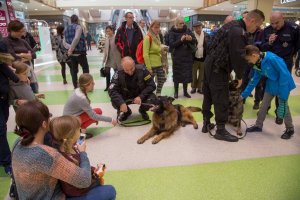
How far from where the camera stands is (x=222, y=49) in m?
2.94

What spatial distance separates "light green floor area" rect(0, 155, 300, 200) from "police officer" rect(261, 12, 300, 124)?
1413 millimetres

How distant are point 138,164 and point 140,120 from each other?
1412 millimetres

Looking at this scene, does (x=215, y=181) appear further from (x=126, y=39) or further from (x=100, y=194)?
(x=126, y=39)

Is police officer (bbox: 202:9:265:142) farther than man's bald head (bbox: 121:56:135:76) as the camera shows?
No

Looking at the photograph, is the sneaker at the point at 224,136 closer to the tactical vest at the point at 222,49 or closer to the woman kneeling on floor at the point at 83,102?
the tactical vest at the point at 222,49

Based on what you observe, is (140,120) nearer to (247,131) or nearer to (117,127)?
(117,127)

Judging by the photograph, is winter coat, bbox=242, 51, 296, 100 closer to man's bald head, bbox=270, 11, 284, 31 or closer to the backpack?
man's bald head, bbox=270, 11, 284, 31

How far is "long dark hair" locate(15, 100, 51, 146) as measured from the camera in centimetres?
134

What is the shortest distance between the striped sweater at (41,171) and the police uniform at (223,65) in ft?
7.07

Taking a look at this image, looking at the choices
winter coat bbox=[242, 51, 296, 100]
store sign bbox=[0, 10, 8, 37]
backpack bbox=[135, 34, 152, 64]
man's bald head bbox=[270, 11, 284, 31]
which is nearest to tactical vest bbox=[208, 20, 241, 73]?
winter coat bbox=[242, 51, 296, 100]

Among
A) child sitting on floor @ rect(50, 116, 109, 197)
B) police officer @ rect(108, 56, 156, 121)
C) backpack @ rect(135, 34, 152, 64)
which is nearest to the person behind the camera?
child sitting on floor @ rect(50, 116, 109, 197)

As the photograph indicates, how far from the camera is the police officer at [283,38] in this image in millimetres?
3770

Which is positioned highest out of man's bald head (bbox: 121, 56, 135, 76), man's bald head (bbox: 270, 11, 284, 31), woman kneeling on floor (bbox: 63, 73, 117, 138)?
man's bald head (bbox: 270, 11, 284, 31)

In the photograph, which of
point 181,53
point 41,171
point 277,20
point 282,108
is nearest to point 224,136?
point 282,108
